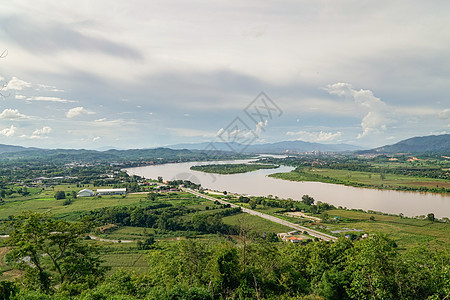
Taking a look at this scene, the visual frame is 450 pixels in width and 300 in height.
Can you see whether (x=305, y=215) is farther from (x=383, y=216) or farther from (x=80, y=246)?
(x=80, y=246)

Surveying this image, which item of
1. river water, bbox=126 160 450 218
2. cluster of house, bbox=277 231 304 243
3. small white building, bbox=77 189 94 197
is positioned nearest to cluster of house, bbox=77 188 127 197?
small white building, bbox=77 189 94 197

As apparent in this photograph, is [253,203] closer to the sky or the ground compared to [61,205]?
closer to the sky

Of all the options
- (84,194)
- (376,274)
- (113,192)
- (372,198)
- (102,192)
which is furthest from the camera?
(113,192)

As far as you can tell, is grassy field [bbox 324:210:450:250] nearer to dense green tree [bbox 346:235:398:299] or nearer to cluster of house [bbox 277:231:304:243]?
cluster of house [bbox 277:231:304:243]

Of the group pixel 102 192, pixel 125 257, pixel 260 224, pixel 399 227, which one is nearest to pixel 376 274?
pixel 125 257

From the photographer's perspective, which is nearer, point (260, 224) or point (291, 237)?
point (291, 237)

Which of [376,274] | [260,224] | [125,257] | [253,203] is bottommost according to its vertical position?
[125,257]

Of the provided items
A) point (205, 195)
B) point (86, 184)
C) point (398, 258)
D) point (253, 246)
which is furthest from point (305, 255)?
point (86, 184)

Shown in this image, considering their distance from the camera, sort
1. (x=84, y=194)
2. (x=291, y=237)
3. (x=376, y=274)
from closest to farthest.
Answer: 1. (x=376, y=274)
2. (x=291, y=237)
3. (x=84, y=194)

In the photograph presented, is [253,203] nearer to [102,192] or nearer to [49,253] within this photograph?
[49,253]
